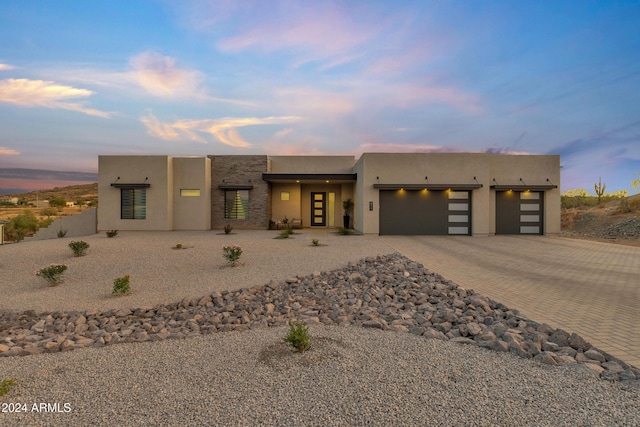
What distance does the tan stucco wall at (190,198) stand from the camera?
17.6m

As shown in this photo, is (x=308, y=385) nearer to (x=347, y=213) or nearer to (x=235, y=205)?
(x=235, y=205)

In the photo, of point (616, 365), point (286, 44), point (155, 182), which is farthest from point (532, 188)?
point (155, 182)

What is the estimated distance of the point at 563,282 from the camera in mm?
6359

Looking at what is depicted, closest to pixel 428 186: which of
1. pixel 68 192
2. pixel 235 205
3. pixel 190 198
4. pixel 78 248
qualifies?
pixel 235 205

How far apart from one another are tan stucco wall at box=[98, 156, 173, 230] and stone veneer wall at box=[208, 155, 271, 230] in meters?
2.69

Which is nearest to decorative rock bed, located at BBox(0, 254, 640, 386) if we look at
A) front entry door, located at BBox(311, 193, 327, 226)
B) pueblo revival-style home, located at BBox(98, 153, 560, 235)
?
pueblo revival-style home, located at BBox(98, 153, 560, 235)

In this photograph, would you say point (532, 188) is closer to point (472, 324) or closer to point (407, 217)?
point (407, 217)

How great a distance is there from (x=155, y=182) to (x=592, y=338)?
1898 cm

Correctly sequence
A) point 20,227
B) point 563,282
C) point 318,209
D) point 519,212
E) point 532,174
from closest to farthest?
1. point 563,282
2. point 532,174
3. point 519,212
4. point 20,227
5. point 318,209

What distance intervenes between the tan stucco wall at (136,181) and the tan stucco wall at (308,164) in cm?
678

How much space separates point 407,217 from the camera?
15922mm

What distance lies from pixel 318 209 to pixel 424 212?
24.3 ft

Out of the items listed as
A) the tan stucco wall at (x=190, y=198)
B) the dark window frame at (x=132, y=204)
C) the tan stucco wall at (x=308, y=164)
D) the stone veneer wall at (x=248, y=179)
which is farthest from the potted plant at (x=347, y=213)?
the dark window frame at (x=132, y=204)

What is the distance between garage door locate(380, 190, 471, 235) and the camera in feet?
52.0
